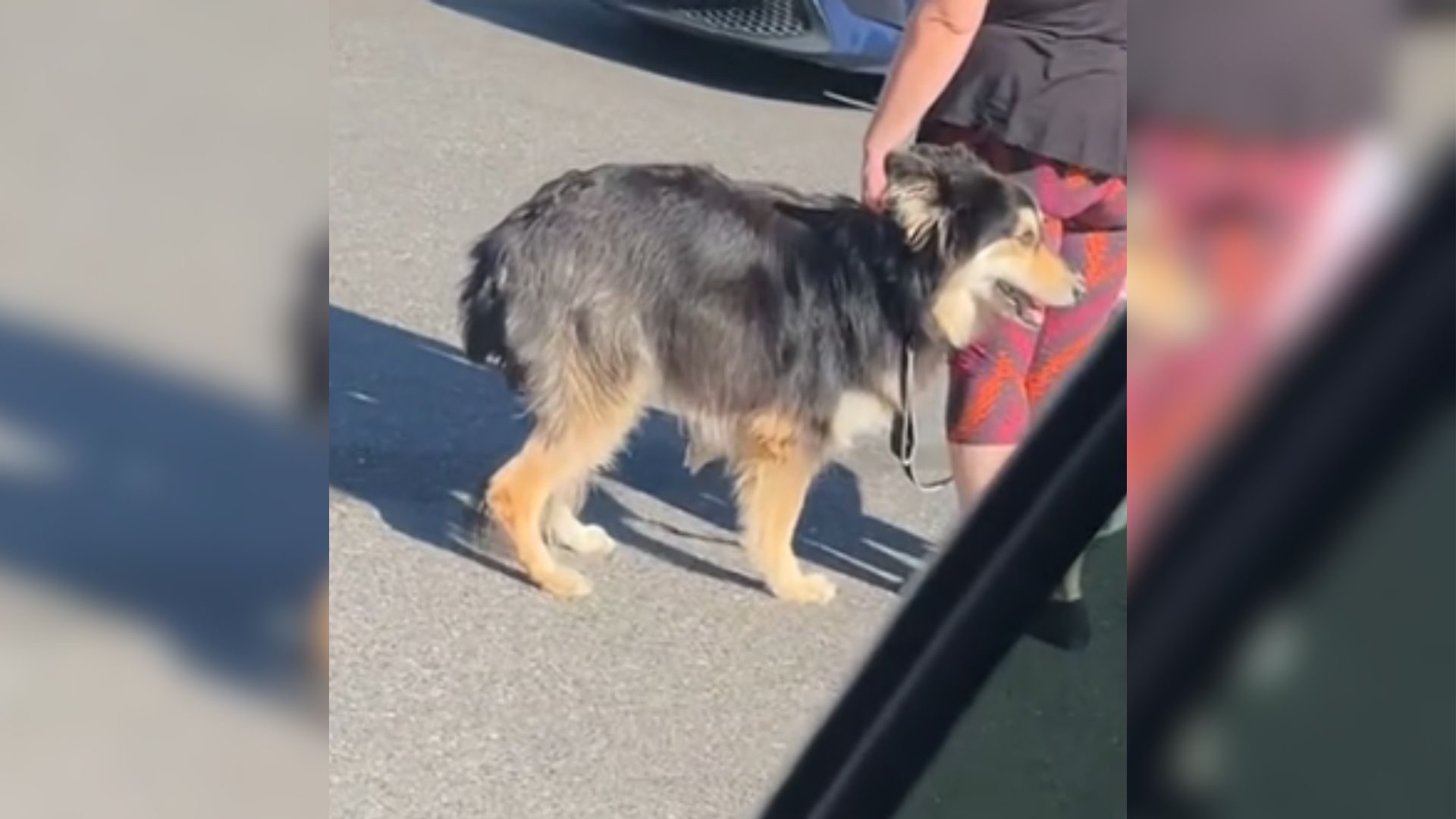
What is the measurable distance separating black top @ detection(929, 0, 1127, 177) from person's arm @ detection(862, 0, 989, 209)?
5 centimetres

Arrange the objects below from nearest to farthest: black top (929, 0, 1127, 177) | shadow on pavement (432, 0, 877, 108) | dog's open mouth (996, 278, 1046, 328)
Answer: black top (929, 0, 1127, 177), dog's open mouth (996, 278, 1046, 328), shadow on pavement (432, 0, 877, 108)

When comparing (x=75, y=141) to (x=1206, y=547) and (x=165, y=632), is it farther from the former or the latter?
(x=1206, y=547)

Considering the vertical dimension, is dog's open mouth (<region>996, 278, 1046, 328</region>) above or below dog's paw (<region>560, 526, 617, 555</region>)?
above

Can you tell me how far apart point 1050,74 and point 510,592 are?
5.03ft

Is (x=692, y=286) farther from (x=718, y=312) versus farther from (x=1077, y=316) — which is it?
(x=1077, y=316)

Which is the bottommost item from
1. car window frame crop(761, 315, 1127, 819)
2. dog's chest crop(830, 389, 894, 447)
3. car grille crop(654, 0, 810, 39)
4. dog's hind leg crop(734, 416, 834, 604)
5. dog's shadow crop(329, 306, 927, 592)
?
car grille crop(654, 0, 810, 39)

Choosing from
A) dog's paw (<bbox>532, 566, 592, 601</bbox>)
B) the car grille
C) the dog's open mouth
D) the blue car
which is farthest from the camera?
the car grille

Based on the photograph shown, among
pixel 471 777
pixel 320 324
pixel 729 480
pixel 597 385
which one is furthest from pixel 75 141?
pixel 729 480

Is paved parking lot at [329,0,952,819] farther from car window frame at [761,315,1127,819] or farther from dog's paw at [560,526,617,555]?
car window frame at [761,315,1127,819]

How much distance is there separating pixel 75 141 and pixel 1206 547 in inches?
25.5

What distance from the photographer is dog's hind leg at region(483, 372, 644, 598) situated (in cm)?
436

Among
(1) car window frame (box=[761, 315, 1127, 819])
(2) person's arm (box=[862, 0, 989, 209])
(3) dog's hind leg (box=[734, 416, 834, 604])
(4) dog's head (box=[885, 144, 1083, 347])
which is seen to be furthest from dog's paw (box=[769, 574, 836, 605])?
(1) car window frame (box=[761, 315, 1127, 819])

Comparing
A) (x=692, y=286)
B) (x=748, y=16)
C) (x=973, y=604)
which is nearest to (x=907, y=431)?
(x=692, y=286)

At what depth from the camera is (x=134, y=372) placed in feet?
3.95
